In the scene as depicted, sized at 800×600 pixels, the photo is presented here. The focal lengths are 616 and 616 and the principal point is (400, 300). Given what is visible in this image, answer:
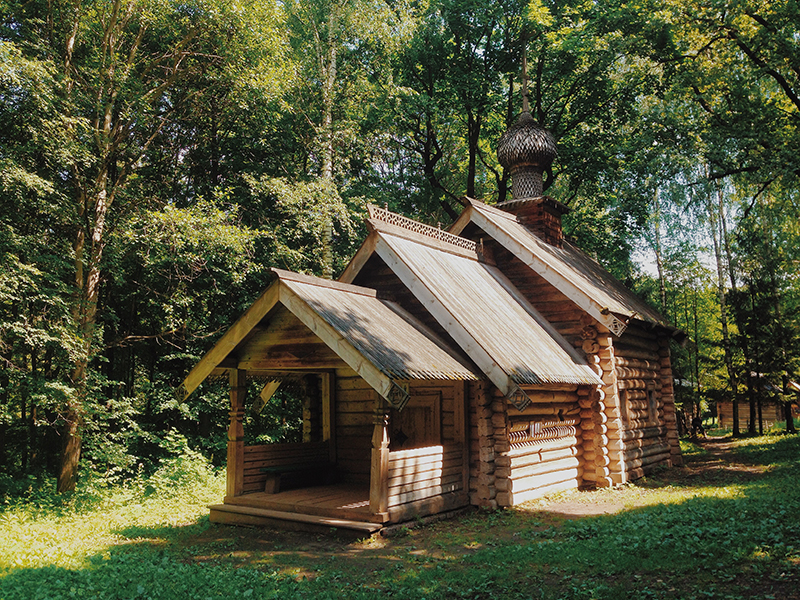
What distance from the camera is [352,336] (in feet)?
31.4

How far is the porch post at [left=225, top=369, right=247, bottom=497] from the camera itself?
37.9 ft

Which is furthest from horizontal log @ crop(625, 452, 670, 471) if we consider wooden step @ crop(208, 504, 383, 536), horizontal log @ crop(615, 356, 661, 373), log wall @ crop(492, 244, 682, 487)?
wooden step @ crop(208, 504, 383, 536)

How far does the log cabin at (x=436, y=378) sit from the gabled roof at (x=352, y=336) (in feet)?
0.11

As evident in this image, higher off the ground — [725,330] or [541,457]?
[725,330]

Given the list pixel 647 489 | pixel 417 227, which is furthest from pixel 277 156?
pixel 647 489

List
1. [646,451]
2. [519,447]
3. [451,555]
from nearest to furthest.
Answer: [451,555] < [519,447] < [646,451]

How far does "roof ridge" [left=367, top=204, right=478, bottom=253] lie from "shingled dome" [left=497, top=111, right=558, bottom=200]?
462cm

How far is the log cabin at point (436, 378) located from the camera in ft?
33.3

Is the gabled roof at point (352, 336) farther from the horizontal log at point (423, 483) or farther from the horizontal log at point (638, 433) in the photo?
the horizontal log at point (638, 433)

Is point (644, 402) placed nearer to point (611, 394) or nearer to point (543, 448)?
point (611, 394)

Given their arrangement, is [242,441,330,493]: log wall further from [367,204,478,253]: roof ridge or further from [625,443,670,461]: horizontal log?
[625,443,670,461]: horizontal log

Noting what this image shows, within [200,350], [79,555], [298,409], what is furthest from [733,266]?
[79,555]

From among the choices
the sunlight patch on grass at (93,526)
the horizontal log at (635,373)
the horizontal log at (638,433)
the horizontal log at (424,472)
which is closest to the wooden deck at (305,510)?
the horizontal log at (424,472)

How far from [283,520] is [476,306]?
Result: 5609 mm
